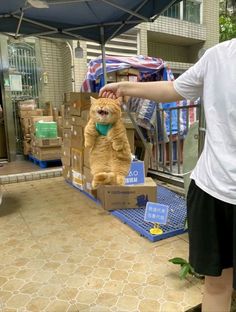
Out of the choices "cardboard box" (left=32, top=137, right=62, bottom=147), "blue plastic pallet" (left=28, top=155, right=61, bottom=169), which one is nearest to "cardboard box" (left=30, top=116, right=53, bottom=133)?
"cardboard box" (left=32, top=137, right=62, bottom=147)

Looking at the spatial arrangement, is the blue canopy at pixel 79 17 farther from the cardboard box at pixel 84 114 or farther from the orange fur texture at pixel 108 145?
the orange fur texture at pixel 108 145

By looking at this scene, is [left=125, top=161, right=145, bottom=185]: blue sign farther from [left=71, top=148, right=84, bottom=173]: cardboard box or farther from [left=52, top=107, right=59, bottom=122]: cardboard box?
[left=52, top=107, right=59, bottom=122]: cardboard box

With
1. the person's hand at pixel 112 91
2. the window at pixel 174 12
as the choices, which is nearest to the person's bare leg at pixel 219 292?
the person's hand at pixel 112 91

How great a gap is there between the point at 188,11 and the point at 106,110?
780 centimetres

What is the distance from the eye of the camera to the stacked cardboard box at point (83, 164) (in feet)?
10.2

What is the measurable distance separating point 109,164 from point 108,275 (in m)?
0.96

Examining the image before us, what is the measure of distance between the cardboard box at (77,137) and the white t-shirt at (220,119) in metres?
2.52

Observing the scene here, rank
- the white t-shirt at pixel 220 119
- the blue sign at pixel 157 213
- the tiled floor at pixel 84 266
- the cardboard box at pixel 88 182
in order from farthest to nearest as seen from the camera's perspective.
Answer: the cardboard box at pixel 88 182 < the blue sign at pixel 157 213 < the tiled floor at pixel 84 266 < the white t-shirt at pixel 220 119

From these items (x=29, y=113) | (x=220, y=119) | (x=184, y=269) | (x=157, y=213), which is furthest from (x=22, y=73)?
(x=220, y=119)

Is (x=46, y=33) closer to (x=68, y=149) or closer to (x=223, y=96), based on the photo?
(x=68, y=149)

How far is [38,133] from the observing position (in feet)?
15.6

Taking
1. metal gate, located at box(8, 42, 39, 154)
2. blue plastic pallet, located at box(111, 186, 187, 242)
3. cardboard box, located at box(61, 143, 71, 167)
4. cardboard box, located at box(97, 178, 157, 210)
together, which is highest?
metal gate, located at box(8, 42, 39, 154)

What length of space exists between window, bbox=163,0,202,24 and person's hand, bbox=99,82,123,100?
7139 millimetres

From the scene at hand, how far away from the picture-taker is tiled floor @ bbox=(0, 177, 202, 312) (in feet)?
5.57
